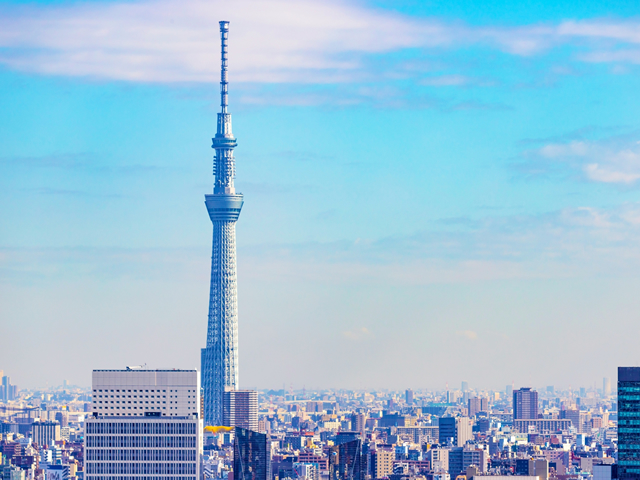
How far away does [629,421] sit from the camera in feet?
192

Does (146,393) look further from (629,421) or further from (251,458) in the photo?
(251,458)

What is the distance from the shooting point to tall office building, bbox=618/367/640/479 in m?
58.1

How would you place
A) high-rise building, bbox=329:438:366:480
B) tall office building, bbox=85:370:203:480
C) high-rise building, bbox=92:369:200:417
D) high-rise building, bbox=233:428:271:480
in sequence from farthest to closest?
high-rise building, bbox=329:438:366:480 < high-rise building, bbox=233:428:271:480 < high-rise building, bbox=92:369:200:417 < tall office building, bbox=85:370:203:480

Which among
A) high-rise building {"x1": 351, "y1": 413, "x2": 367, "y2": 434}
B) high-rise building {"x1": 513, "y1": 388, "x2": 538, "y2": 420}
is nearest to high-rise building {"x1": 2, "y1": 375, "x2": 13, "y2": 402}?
high-rise building {"x1": 351, "y1": 413, "x2": 367, "y2": 434}

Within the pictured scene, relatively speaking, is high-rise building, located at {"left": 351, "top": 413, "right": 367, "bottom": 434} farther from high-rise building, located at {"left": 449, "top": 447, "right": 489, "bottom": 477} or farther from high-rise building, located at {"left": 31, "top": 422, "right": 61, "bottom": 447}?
high-rise building, located at {"left": 449, "top": 447, "right": 489, "bottom": 477}

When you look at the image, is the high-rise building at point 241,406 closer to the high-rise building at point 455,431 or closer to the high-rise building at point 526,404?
the high-rise building at point 455,431

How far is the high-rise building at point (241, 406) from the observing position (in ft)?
543

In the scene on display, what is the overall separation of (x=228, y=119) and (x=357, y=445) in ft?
229

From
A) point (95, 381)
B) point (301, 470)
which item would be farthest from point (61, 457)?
point (95, 381)

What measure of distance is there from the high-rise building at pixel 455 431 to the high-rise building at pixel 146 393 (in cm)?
8173

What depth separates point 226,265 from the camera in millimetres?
163375

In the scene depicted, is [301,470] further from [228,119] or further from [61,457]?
[228,119]

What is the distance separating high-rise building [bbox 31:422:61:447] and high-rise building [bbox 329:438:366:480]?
144 feet

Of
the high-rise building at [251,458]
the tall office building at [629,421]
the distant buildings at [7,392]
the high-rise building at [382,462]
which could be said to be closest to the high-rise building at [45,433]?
the distant buildings at [7,392]
